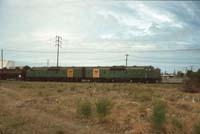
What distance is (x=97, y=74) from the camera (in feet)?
195

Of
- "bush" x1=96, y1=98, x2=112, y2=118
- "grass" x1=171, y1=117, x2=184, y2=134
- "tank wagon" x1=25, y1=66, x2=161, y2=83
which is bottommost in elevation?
"grass" x1=171, y1=117, x2=184, y2=134

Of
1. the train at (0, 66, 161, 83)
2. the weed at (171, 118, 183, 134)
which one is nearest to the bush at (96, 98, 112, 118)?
the weed at (171, 118, 183, 134)

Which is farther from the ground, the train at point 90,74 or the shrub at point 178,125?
the train at point 90,74

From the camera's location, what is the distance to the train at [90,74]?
55.4 m

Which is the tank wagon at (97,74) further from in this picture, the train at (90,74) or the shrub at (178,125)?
the shrub at (178,125)

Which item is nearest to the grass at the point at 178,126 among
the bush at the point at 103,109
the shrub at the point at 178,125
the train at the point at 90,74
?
the shrub at the point at 178,125

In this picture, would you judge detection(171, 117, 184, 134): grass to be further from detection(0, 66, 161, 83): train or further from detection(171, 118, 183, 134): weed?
detection(0, 66, 161, 83): train

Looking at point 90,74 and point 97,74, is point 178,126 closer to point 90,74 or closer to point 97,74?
point 97,74

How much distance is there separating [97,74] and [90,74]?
1.38 meters

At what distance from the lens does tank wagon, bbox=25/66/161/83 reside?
181 ft

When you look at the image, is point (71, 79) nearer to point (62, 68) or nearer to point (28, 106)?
point (62, 68)

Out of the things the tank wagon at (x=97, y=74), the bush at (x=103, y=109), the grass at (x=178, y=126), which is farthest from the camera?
the tank wagon at (x=97, y=74)

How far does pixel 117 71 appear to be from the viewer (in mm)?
57219

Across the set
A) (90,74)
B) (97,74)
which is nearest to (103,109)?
(97,74)
